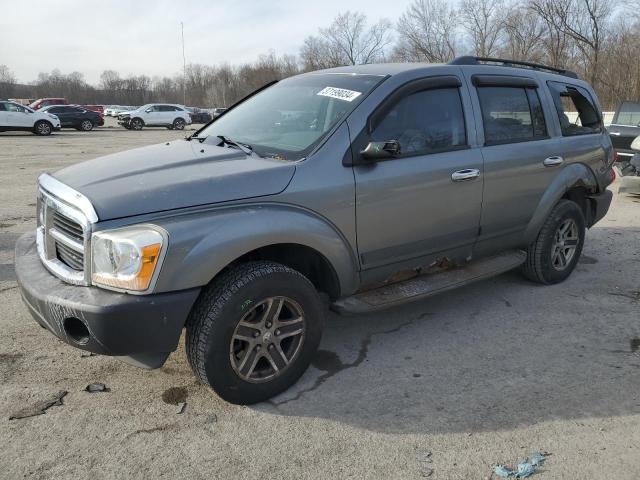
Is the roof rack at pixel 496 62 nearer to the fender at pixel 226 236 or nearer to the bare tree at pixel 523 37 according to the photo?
the fender at pixel 226 236

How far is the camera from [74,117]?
32.0 m

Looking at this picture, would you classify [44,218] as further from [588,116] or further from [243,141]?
[588,116]

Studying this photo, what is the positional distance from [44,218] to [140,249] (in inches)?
40.1

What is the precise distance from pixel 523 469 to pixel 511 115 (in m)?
2.85

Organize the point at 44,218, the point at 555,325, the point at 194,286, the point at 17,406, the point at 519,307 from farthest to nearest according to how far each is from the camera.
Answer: the point at 519,307, the point at 555,325, the point at 44,218, the point at 17,406, the point at 194,286

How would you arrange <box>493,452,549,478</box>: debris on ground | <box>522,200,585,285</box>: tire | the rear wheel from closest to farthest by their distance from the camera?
<box>493,452,549,478</box>: debris on ground < <box>522,200,585,285</box>: tire < the rear wheel

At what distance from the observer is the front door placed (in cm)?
338

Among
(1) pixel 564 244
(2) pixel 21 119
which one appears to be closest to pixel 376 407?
(1) pixel 564 244

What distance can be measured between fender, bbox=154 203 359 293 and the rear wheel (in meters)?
33.4

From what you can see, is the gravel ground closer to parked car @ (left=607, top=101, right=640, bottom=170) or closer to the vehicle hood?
the vehicle hood

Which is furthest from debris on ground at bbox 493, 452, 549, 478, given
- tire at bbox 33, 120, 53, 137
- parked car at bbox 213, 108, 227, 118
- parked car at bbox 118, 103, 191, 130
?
parked car at bbox 118, 103, 191, 130

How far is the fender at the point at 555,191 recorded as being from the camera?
459 centimetres

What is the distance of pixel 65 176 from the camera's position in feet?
10.4

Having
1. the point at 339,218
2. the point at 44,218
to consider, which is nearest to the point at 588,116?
the point at 339,218
